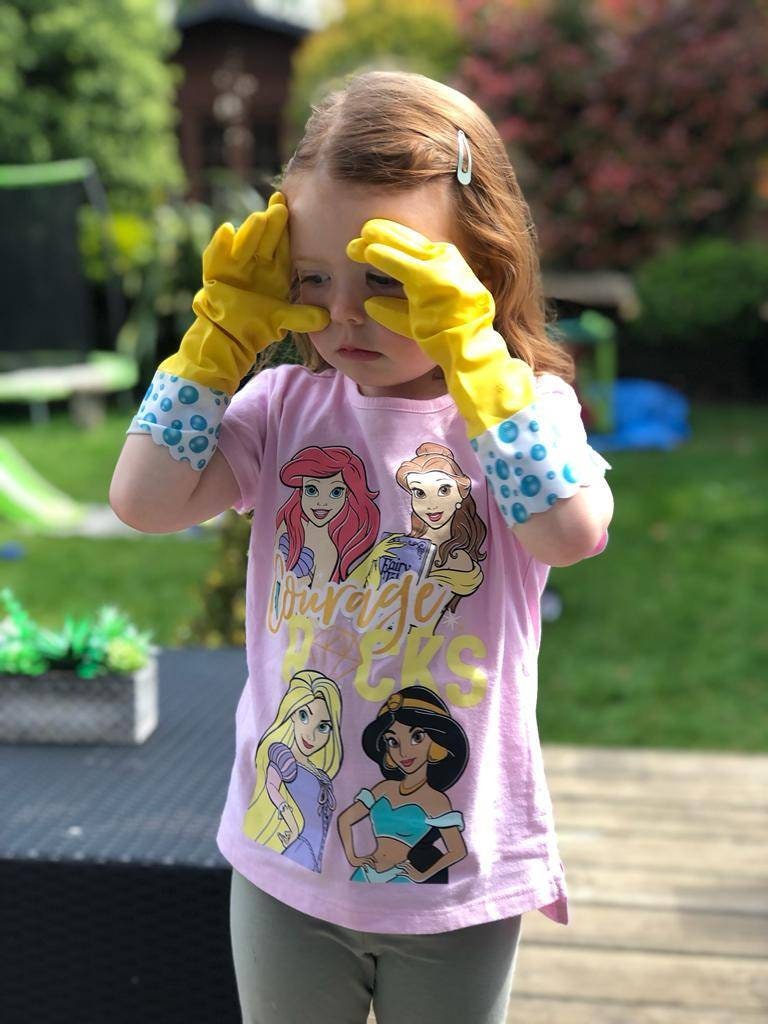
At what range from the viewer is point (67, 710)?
216cm

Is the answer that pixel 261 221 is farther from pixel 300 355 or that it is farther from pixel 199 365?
pixel 300 355

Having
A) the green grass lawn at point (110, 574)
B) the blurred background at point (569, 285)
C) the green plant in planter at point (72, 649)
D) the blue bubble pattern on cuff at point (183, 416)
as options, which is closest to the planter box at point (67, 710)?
the green plant in planter at point (72, 649)

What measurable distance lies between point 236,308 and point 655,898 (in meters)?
1.69

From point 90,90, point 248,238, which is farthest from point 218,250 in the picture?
point 90,90

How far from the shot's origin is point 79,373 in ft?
27.8

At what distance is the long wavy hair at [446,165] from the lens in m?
1.22

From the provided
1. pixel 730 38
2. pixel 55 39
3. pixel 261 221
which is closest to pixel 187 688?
pixel 261 221

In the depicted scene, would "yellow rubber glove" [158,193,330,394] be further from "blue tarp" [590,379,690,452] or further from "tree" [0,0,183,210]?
"tree" [0,0,183,210]

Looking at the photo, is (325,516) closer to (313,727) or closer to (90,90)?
(313,727)

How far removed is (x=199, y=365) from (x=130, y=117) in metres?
11.9

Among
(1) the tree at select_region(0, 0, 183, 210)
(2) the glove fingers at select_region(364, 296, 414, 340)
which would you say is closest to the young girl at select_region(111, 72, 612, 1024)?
(2) the glove fingers at select_region(364, 296, 414, 340)

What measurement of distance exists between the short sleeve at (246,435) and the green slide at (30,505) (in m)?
5.03

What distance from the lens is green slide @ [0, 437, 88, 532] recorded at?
6199mm

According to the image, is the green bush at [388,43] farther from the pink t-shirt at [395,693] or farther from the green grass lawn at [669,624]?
the pink t-shirt at [395,693]
